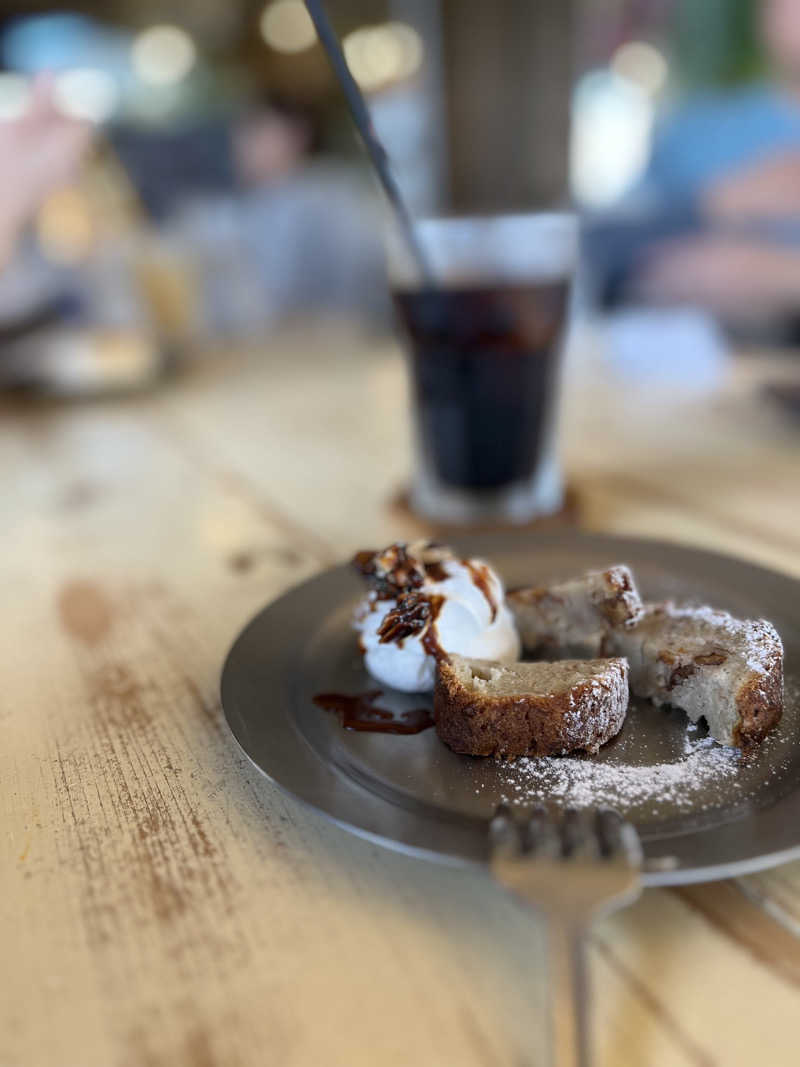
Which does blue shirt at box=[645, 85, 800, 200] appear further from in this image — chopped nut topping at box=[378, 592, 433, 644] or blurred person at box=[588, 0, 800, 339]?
chopped nut topping at box=[378, 592, 433, 644]

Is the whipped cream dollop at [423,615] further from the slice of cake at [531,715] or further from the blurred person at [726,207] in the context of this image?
the blurred person at [726,207]

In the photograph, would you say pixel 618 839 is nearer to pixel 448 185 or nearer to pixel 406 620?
pixel 406 620

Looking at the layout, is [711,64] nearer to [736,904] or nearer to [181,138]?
[181,138]

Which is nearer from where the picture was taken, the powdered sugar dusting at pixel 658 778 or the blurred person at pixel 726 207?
the powdered sugar dusting at pixel 658 778

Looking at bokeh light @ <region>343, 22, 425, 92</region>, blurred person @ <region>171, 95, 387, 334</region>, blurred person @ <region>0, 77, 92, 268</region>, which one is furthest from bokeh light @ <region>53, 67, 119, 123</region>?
blurred person @ <region>0, 77, 92, 268</region>

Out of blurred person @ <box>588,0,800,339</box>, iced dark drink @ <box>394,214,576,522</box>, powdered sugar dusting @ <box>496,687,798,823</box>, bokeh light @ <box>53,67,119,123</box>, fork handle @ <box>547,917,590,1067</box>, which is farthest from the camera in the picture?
bokeh light @ <box>53,67,119,123</box>

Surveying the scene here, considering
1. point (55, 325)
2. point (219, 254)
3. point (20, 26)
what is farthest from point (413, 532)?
point (20, 26)

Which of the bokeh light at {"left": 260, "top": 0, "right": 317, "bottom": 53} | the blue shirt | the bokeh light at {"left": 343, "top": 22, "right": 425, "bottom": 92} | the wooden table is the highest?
the bokeh light at {"left": 260, "top": 0, "right": 317, "bottom": 53}

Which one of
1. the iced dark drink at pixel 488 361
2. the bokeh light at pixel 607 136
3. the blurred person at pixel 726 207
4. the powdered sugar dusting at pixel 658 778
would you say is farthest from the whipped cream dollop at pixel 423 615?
the bokeh light at pixel 607 136
